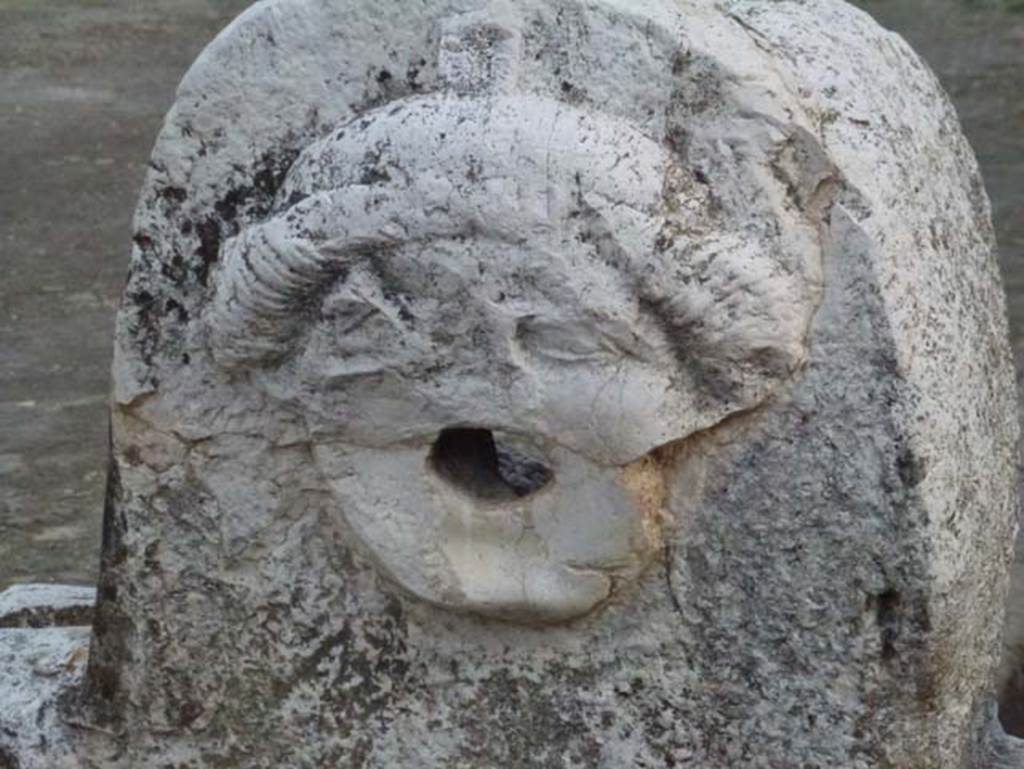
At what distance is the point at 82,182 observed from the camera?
193 inches

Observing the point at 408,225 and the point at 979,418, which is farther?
the point at 979,418

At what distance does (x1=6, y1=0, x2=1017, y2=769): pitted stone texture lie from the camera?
63.8 inches

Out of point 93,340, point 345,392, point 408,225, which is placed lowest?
point 93,340

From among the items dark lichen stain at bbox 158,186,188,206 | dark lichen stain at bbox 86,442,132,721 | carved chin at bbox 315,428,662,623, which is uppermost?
dark lichen stain at bbox 158,186,188,206

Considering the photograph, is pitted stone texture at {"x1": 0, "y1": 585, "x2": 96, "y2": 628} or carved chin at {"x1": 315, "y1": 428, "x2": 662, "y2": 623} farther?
pitted stone texture at {"x1": 0, "y1": 585, "x2": 96, "y2": 628}

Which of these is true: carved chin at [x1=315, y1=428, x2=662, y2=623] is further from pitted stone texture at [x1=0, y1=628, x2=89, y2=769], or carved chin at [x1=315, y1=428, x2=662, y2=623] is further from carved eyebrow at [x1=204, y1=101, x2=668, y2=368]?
pitted stone texture at [x1=0, y1=628, x2=89, y2=769]

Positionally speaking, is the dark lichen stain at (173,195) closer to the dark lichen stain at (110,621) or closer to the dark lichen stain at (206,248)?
the dark lichen stain at (206,248)

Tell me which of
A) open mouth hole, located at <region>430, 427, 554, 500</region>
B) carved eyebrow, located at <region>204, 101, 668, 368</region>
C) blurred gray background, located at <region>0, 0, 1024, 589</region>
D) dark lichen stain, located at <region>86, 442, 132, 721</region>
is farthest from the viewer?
blurred gray background, located at <region>0, 0, 1024, 589</region>

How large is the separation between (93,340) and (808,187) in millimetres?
2573

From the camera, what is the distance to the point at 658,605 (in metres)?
1.74

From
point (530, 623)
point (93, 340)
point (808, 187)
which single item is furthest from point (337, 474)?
point (93, 340)

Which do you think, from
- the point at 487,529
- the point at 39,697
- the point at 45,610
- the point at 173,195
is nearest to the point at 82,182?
the point at 45,610

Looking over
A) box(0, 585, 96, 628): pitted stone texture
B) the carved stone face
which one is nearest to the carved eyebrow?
the carved stone face

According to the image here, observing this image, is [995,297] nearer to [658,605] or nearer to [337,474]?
[658,605]
